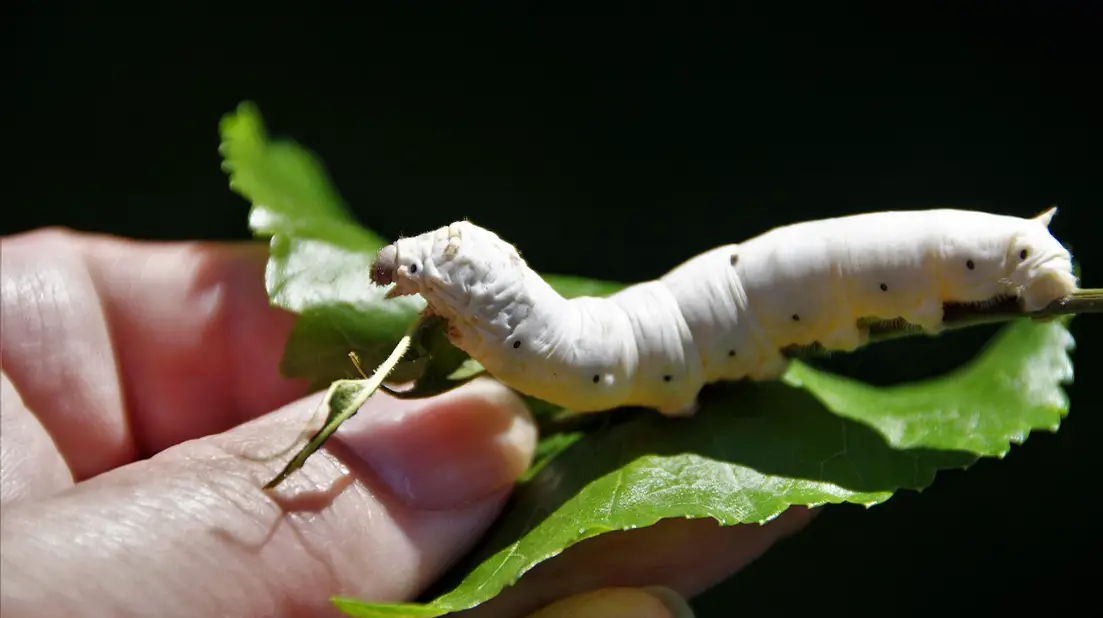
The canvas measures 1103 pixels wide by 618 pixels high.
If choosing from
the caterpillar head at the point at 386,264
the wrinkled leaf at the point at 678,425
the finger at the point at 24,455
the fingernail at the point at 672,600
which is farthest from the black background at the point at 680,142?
the caterpillar head at the point at 386,264

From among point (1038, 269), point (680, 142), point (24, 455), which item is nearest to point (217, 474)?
point (24, 455)

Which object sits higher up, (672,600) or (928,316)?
(928,316)

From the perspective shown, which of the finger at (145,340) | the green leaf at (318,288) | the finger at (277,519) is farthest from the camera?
the finger at (145,340)

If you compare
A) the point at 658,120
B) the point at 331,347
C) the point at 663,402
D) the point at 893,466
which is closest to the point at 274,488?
the point at 331,347

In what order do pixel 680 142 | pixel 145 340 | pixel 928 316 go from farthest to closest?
pixel 680 142, pixel 145 340, pixel 928 316

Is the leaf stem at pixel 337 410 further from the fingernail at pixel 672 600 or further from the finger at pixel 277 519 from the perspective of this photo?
the fingernail at pixel 672 600

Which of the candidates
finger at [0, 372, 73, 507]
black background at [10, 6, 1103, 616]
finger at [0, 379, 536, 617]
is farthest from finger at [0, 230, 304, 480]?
black background at [10, 6, 1103, 616]

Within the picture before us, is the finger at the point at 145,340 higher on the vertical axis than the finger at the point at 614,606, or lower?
higher

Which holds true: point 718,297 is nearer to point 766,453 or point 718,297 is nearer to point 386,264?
point 766,453
